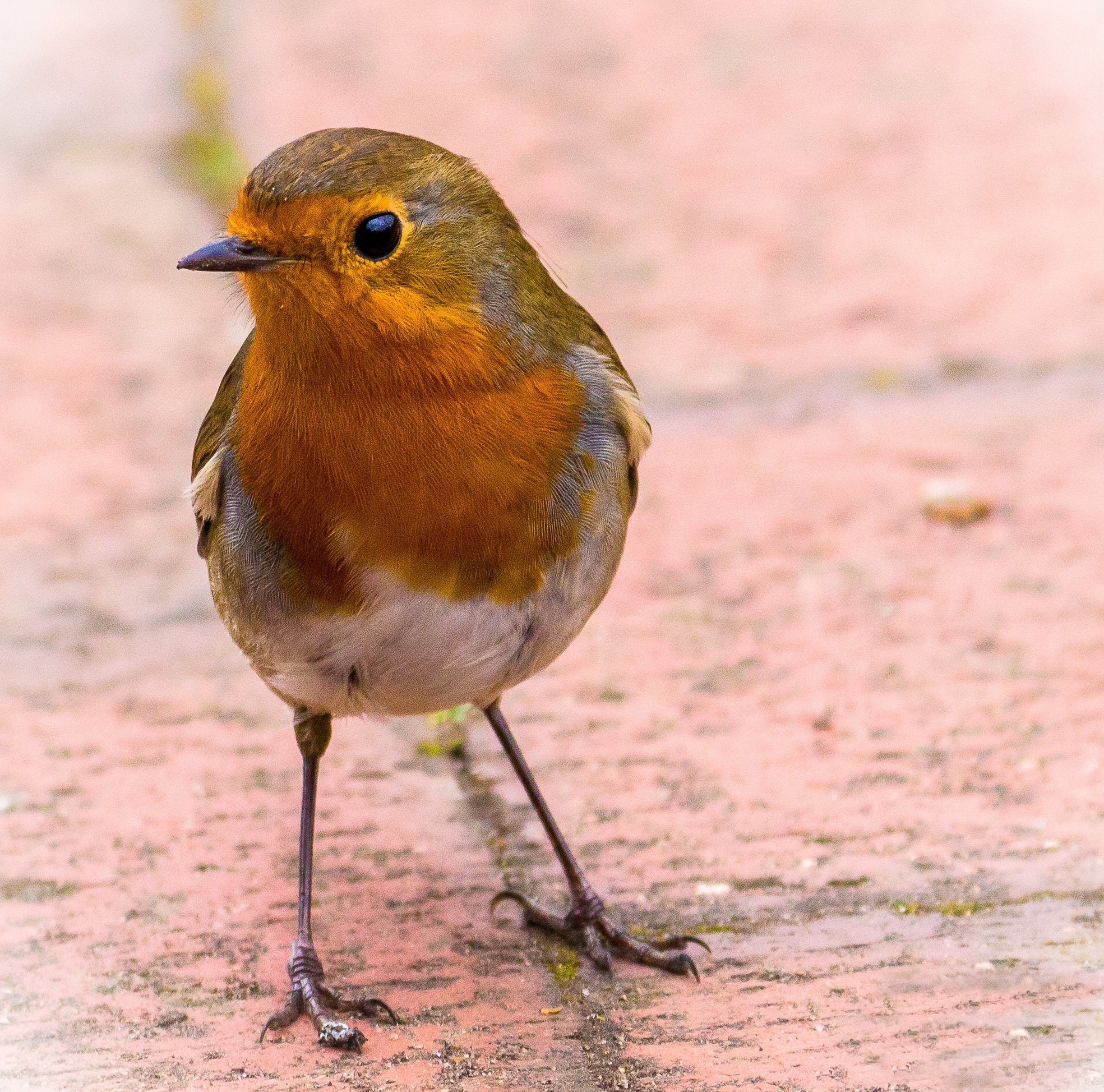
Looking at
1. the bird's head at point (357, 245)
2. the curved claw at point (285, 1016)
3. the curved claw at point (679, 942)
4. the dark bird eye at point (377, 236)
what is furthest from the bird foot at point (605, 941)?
the dark bird eye at point (377, 236)

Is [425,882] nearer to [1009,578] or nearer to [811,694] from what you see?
[811,694]

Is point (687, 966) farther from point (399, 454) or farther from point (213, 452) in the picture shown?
point (213, 452)

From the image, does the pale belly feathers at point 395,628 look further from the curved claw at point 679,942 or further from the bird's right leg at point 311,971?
the curved claw at point 679,942

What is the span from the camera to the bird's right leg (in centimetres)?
241

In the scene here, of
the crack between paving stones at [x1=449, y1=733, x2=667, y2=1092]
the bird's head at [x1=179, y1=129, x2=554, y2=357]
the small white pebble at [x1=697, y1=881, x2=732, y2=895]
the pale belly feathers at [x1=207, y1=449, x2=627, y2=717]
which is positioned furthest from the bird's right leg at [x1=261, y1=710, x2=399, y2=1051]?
the bird's head at [x1=179, y1=129, x2=554, y2=357]

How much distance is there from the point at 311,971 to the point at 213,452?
84 centimetres

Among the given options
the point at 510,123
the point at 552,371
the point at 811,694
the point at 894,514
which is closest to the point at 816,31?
the point at 510,123

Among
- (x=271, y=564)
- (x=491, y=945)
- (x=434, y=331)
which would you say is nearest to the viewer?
(x=434, y=331)

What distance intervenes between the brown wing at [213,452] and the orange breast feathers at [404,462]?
7.3 inches

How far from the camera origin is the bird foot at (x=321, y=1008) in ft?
7.88

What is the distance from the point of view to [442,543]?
2.36m

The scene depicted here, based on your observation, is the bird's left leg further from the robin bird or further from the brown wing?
the brown wing

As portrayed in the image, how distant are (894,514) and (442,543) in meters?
1.73

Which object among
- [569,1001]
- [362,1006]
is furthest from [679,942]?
[362,1006]
